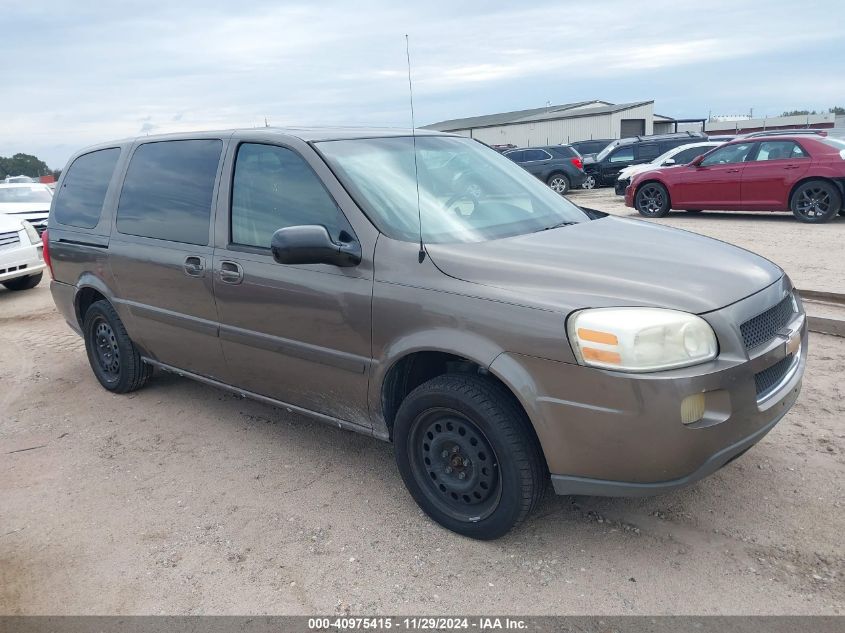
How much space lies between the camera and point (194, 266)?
13.4 ft

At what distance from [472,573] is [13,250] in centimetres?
Result: 878

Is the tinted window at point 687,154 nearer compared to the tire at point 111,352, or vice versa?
the tire at point 111,352

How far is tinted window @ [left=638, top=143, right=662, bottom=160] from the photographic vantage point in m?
20.8

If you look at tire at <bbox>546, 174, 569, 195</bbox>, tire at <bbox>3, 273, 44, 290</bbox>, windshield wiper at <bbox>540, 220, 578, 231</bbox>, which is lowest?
tire at <bbox>546, 174, 569, 195</bbox>

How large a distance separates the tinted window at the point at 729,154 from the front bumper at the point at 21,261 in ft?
36.7

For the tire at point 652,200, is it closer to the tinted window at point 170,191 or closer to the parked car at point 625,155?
the parked car at point 625,155

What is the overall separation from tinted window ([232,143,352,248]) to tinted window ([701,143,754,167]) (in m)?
10.9

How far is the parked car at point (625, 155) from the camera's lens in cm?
2077

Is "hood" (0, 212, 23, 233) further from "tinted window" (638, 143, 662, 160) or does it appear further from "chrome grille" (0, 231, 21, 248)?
"tinted window" (638, 143, 662, 160)

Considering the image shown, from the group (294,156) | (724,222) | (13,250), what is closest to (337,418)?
(294,156)

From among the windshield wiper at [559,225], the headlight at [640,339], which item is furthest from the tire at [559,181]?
the headlight at [640,339]

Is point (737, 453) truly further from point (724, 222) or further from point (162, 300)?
point (724, 222)

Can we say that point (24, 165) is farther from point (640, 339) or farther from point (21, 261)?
point (640, 339)

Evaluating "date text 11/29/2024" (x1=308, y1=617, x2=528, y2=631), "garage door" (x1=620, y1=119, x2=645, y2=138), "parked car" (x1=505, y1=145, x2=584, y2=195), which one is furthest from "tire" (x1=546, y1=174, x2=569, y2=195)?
"garage door" (x1=620, y1=119, x2=645, y2=138)
